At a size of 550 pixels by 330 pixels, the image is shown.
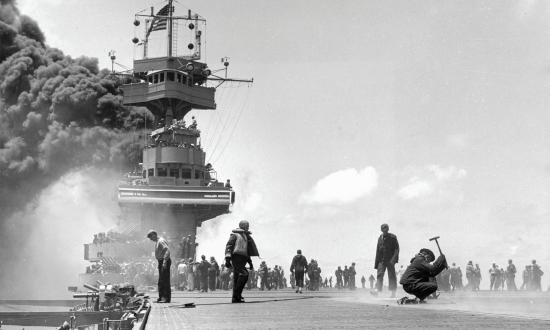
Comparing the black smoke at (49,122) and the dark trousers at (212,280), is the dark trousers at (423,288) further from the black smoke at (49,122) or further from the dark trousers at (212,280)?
the black smoke at (49,122)

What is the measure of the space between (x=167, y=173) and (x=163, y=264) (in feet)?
135

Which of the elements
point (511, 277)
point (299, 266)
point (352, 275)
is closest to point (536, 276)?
point (511, 277)

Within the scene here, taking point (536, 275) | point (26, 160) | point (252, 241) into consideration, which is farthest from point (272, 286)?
point (26, 160)

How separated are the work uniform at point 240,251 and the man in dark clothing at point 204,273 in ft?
51.3

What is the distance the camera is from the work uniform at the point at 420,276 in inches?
479

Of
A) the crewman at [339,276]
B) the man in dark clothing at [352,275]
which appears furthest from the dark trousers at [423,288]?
the crewman at [339,276]

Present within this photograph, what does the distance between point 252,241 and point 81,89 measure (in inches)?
2371

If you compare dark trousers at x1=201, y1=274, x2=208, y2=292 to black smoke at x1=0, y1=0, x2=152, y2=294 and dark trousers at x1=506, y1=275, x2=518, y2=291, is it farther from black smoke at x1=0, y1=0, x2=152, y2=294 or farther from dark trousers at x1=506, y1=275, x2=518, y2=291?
black smoke at x1=0, y1=0, x2=152, y2=294

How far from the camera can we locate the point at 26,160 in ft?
243

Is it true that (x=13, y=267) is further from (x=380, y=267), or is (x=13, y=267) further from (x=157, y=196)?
(x=380, y=267)

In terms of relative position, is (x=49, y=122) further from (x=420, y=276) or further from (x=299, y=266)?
(x=420, y=276)

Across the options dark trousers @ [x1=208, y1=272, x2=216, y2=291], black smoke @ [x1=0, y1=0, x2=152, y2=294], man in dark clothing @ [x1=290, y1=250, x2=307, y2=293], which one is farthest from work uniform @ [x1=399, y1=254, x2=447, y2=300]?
black smoke @ [x1=0, y1=0, x2=152, y2=294]

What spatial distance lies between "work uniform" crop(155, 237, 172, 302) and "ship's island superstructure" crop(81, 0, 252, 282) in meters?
24.4

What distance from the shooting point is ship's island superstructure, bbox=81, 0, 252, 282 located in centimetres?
4731
